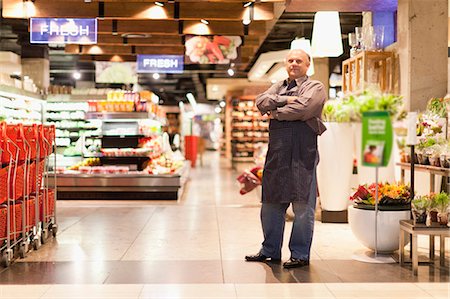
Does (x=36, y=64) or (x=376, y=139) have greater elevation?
(x=36, y=64)

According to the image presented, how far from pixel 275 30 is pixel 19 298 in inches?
488

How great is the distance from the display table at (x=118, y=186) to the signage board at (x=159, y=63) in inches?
129

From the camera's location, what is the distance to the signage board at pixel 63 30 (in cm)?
991

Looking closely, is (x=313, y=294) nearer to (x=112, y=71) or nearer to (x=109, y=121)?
(x=109, y=121)

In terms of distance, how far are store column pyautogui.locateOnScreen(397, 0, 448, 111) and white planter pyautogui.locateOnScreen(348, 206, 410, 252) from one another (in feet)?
7.49

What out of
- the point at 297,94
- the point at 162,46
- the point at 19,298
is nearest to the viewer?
the point at 19,298

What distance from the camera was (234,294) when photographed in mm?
4254

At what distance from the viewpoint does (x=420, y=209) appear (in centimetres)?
504

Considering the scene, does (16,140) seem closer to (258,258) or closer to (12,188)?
(12,188)

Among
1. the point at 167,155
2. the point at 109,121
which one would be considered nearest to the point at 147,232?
the point at 109,121

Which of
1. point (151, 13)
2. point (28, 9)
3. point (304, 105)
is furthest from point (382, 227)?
point (28, 9)

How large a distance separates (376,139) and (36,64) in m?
Answer: 14.1

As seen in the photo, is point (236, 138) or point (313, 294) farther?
point (236, 138)

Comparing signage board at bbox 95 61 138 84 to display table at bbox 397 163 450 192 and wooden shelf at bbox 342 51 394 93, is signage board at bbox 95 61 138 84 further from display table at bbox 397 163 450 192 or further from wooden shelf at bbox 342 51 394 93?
display table at bbox 397 163 450 192
